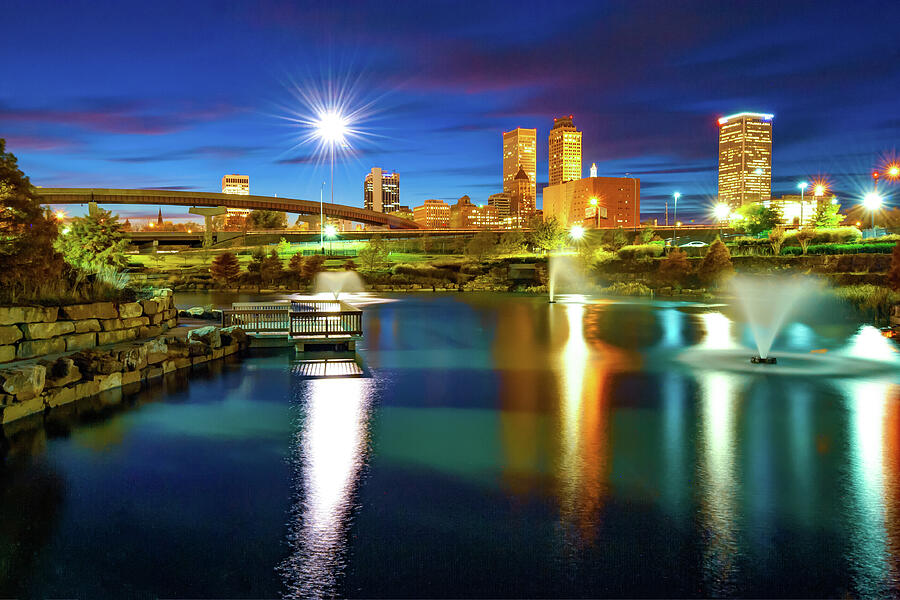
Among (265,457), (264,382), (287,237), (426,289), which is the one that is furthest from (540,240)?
(265,457)

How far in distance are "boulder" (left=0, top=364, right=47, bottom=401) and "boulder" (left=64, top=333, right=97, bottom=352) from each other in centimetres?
272

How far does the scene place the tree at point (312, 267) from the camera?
75688 mm

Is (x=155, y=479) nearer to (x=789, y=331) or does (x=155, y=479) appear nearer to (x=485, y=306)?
(x=789, y=331)

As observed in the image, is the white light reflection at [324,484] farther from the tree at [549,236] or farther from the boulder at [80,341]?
the tree at [549,236]

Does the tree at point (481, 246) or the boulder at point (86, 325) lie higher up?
the tree at point (481, 246)

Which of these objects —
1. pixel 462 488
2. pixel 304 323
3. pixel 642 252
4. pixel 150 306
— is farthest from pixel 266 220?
pixel 462 488

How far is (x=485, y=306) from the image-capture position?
49031mm

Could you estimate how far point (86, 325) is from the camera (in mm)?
17906

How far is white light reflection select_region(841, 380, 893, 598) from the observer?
747cm

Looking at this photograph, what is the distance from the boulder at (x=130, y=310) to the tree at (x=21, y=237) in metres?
2.03

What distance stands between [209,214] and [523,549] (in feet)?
353

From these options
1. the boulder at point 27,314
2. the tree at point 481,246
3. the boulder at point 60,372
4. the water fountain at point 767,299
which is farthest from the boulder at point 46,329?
the tree at point 481,246

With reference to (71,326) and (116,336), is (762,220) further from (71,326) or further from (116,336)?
(71,326)

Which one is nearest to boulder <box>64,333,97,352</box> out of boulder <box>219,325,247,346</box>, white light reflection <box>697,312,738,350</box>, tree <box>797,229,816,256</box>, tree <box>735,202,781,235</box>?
boulder <box>219,325,247,346</box>
